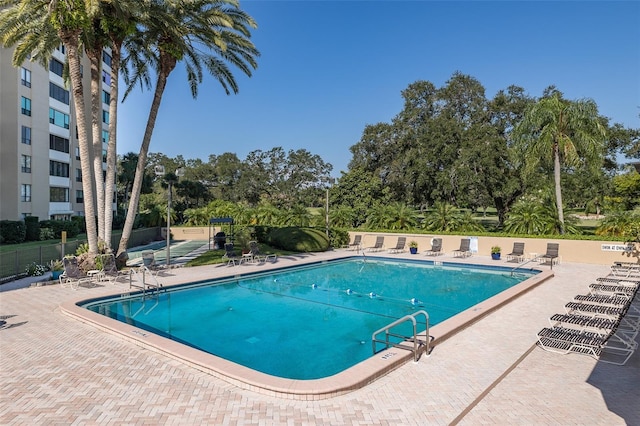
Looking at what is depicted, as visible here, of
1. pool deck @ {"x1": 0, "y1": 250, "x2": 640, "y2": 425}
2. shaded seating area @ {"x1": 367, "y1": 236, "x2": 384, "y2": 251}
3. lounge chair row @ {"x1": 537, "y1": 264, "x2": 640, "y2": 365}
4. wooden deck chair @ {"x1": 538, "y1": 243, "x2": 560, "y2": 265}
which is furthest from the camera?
shaded seating area @ {"x1": 367, "y1": 236, "x2": 384, "y2": 251}

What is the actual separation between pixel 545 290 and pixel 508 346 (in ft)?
22.5

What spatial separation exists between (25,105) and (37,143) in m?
3.22

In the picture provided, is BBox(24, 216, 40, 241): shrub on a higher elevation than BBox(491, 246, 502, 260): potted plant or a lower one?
higher

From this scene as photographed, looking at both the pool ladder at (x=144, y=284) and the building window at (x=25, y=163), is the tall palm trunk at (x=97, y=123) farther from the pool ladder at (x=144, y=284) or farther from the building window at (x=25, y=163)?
the building window at (x=25, y=163)

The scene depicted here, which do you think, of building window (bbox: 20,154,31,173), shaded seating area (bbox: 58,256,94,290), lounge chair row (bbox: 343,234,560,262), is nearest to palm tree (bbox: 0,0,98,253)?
shaded seating area (bbox: 58,256,94,290)

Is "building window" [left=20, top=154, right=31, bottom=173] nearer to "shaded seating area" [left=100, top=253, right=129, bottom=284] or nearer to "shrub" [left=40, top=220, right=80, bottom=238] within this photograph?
"shrub" [left=40, top=220, right=80, bottom=238]

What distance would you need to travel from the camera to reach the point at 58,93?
3719cm

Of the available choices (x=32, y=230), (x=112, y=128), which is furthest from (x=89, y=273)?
(x=32, y=230)

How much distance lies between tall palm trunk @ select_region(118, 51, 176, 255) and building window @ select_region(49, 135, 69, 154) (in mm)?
25516

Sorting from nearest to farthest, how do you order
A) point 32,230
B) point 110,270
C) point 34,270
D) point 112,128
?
point 110,270, point 34,270, point 112,128, point 32,230

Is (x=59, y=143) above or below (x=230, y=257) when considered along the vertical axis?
above

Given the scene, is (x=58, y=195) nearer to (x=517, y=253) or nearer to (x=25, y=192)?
(x=25, y=192)

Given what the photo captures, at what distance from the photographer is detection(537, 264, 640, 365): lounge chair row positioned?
7262mm

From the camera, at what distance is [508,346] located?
7.80m
